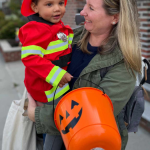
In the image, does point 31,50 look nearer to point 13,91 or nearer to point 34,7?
point 34,7

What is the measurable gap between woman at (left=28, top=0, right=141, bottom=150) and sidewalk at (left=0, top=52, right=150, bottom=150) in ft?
4.74

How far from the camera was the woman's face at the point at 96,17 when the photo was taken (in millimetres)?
1491

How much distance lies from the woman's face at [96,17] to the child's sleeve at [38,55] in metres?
0.36

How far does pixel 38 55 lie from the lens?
1.53m

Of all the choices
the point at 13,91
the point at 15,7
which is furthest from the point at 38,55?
the point at 15,7

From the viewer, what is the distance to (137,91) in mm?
1572

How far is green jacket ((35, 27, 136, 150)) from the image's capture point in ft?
4.54

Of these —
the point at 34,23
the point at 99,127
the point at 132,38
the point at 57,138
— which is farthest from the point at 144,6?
the point at 99,127

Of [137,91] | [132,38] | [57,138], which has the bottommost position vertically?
[57,138]

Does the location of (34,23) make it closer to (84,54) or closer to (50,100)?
(84,54)

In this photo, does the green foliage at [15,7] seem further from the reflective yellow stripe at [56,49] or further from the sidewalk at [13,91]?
the reflective yellow stripe at [56,49]

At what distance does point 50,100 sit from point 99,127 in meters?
0.73

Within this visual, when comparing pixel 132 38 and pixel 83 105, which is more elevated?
pixel 132 38

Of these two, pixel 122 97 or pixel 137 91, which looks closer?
pixel 122 97
